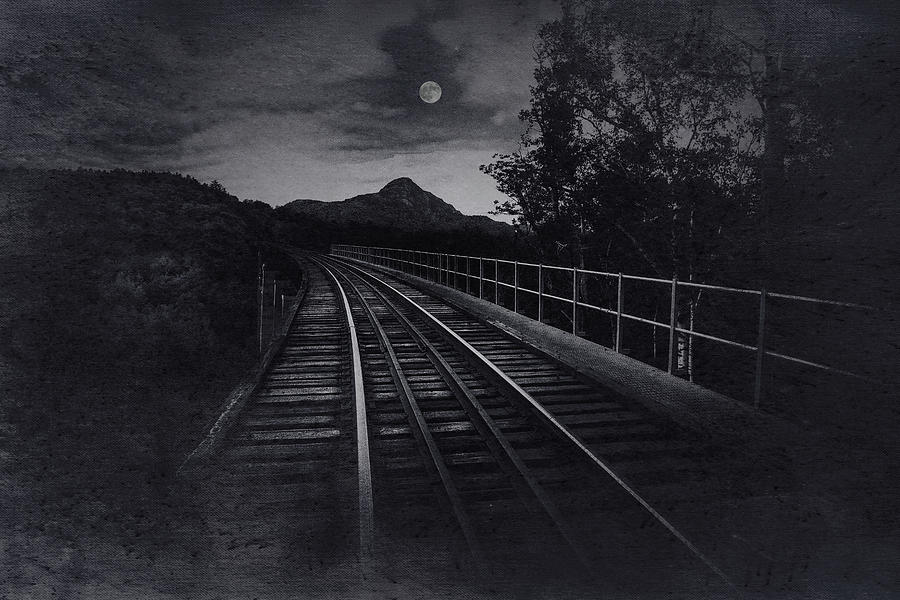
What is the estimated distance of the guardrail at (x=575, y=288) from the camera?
5.40 meters

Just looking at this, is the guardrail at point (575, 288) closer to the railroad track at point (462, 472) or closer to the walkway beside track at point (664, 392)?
the walkway beside track at point (664, 392)

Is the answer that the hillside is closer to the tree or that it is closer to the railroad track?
the railroad track

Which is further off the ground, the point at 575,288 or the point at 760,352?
the point at 575,288

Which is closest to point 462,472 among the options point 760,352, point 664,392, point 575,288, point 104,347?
point 664,392

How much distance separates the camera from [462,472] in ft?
14.2

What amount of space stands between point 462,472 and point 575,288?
5.62 m

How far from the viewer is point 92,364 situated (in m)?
10.3

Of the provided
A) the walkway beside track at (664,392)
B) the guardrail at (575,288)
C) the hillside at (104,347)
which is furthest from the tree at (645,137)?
the hillside at (104,347)

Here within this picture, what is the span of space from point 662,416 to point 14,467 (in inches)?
228

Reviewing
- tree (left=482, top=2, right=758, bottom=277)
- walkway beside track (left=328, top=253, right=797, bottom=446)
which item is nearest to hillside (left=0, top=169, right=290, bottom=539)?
walkway beside track (left=328, top=253, right=797, bottom=446)

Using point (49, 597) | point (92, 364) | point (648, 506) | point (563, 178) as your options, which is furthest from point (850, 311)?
point (92, 364)

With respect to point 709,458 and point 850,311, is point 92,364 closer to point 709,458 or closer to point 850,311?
point 709,458

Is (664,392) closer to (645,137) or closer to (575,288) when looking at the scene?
(575,288)

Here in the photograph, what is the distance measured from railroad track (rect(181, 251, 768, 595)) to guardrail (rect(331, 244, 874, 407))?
3.79 ft
